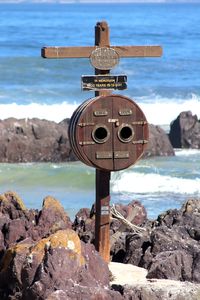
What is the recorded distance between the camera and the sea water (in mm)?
19141

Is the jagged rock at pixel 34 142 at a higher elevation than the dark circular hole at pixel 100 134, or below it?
below

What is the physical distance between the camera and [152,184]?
20.1 m

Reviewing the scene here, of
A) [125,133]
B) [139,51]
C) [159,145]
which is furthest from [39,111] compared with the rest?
[125,133]

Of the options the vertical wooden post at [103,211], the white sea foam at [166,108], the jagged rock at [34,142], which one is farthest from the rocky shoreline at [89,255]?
the white sea foam at [166,108]

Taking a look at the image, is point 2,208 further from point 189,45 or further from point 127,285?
point 189,45

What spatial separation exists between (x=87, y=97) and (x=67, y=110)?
3.41 feet

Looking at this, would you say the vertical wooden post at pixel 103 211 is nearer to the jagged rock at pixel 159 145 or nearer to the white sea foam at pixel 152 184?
the white sea foam at pixel 152 184

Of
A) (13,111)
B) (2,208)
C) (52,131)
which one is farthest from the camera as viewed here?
(13,111)

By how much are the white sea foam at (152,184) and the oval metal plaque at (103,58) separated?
9.21m

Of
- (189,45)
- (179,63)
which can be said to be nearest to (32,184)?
(179,63)

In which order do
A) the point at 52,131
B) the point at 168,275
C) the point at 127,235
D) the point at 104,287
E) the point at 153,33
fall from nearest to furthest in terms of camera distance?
the point at 104,287 < the point at 168,275 < the point at 127,235 < the point at 52,131 < the point at 153,33

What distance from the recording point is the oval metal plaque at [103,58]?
10.0 m

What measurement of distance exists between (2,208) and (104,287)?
3363 mm

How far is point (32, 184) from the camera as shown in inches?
785
